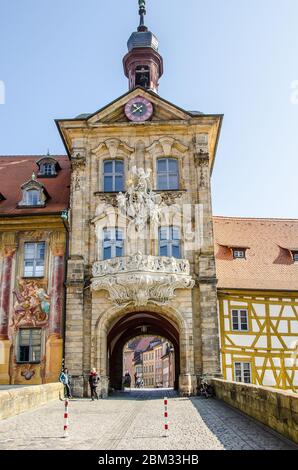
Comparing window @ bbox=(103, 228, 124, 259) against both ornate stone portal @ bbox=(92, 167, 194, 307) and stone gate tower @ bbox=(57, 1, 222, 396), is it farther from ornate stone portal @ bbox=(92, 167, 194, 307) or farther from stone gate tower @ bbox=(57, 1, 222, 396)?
ornate stone portal @ bbox=(92, 167, 194, 307)

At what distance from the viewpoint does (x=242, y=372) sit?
2645 cm

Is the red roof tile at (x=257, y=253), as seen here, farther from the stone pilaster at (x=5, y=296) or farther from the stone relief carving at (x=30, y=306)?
the stone pilaster at (x=5, y=296)

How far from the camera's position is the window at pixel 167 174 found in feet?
92.9

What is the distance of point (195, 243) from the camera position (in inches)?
1054

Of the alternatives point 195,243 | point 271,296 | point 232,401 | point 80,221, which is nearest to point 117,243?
point 80,221

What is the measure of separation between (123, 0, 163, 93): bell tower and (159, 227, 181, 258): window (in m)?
11.4

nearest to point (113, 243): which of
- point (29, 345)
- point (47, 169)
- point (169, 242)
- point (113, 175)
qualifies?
point (169, 242)

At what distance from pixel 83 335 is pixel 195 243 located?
7017 millimetres

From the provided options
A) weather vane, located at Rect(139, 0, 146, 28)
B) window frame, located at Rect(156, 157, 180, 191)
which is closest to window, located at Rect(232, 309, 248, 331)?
window frame, located at Rect(156, 157, 180, 191)

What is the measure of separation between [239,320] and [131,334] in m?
11.5

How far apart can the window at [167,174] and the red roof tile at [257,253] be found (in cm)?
508

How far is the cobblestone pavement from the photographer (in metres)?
10.4

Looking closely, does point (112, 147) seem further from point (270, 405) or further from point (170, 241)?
point (270, 405)

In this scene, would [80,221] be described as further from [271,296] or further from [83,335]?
[271,296]
